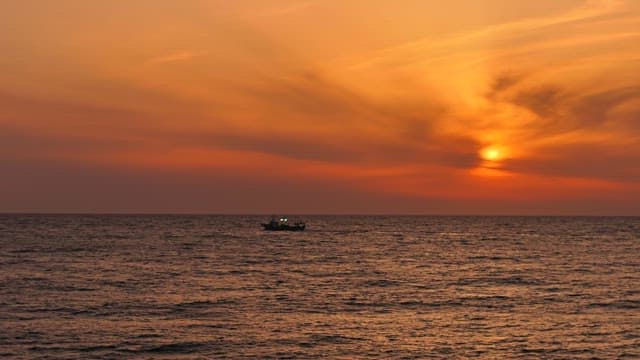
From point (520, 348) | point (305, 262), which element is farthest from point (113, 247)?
point (520, 348)

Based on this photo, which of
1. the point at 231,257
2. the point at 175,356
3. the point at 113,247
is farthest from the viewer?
the point at 113,247

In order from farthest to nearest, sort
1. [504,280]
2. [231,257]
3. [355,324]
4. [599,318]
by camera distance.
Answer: [231,257] < [504,280] < [599,318] < [355,324]

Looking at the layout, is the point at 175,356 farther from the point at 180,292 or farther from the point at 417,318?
the point at 180,292

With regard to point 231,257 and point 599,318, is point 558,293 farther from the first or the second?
point 231,257

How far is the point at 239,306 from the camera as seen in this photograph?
56.7m

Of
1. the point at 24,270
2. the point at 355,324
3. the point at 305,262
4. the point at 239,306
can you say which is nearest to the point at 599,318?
the point at 355,324

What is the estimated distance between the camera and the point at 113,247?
131750 millimetres

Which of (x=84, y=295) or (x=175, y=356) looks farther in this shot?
(x=84, y=295)

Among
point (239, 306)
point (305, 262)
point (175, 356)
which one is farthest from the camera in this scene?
point (305, 262)

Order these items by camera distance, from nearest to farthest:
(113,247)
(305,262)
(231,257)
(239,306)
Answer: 1. (239,306)
2. (305,262)
3. (231,257)
4. (113,247)

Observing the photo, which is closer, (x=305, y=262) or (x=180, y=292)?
(x=180, y=292)

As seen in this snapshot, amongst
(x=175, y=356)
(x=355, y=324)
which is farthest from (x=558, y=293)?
(x=175, y=356)

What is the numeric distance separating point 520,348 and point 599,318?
14062mm

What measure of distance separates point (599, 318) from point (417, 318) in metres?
13.6
